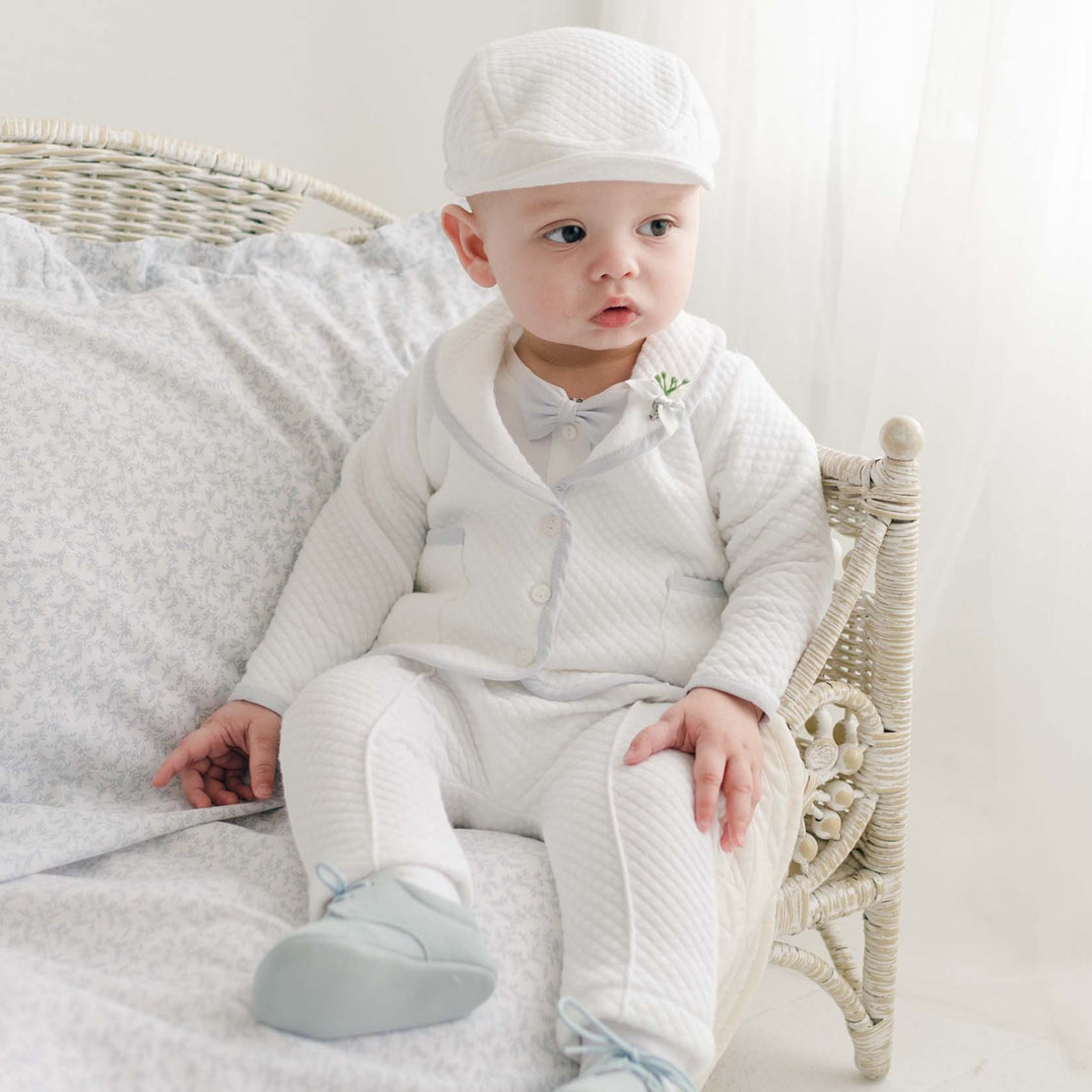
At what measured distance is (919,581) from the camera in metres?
1.59

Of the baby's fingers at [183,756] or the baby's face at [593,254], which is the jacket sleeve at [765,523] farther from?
the baby's fingers at [183,756]

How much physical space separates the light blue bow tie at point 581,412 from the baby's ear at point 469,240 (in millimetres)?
124

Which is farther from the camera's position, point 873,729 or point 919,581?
point 919,581

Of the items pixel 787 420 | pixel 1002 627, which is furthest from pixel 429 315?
pixel 1002 627

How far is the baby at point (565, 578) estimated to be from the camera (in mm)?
951

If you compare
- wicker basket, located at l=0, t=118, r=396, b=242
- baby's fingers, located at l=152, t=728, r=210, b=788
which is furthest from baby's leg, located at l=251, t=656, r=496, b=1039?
wicker basket, located at l=0, t=118, r=396, b=242

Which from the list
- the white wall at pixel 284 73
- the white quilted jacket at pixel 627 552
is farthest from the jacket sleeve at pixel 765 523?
the white wall at pixel 284 73

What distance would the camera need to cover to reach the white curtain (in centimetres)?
143

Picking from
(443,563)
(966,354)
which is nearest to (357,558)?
(443,563)

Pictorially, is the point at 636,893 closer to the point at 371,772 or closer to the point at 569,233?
the point at 371,772

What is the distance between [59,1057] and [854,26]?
4.84ft

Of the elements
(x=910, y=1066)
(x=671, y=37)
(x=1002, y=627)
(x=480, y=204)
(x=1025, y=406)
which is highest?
(x=671, y=37)

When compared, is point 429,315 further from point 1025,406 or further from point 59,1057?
point 59,1057

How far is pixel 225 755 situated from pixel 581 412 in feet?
1.48
